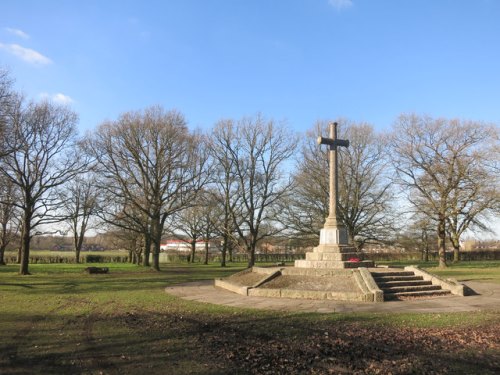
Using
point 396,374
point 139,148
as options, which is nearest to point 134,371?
point 396,374

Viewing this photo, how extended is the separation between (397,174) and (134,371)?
115ft

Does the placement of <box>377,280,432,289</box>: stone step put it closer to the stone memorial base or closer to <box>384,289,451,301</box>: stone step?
<box>384,289,451,301</box>: stone step

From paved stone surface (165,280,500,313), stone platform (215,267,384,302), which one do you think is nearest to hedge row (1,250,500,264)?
stone platform (215,267,384,302)

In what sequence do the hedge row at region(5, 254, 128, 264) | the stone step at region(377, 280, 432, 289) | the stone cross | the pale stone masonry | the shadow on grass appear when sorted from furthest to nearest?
the hedge row at region(5, 254, 128, 264) < the stone cross < the pale stone masonry < the stone step at region(377, 280, 432, 289) < the shadow on grass

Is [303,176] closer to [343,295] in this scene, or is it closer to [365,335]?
[343,295]

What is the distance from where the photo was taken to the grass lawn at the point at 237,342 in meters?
6.36


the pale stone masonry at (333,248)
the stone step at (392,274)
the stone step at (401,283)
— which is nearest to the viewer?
the stone step at (401,283)

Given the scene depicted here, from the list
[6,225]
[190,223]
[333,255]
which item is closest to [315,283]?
[333,255]

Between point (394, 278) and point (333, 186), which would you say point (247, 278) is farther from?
point (394, 278)

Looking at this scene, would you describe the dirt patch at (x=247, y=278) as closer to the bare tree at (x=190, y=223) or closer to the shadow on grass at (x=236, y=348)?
the shadow on grass at (x=236, y=348)

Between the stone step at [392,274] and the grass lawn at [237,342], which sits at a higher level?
the stone step at [392,274]

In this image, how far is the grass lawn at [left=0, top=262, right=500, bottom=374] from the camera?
6355 mm

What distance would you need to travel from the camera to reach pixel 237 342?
26.2 ft

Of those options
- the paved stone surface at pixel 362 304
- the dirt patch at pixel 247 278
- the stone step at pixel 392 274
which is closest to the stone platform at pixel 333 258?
the stone step at pixel 392 274
